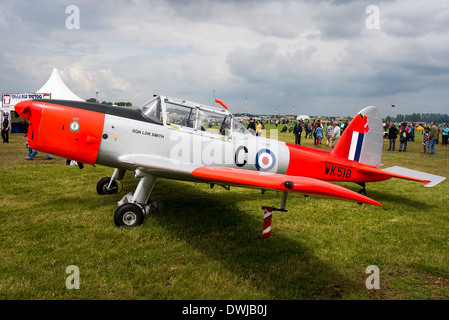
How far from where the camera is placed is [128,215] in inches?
201

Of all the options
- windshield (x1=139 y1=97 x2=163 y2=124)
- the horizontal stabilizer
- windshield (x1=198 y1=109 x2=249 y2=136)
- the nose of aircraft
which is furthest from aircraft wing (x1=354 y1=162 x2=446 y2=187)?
the nose of aircraft

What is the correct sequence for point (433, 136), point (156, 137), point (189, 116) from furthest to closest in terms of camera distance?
point (433, 136) < point (189, 116) < point (156, 137)

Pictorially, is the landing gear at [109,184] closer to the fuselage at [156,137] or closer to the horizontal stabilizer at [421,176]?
the fuselage at [156,137]

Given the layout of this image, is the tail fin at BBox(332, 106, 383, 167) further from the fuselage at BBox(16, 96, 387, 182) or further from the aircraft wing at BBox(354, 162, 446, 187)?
the fuselage at BBox(16, 96, 387, 182)

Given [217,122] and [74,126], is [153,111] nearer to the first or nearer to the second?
[217,122]

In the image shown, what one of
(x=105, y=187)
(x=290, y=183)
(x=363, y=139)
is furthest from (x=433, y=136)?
(x=105, y=187)

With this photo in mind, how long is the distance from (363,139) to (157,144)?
5109mm

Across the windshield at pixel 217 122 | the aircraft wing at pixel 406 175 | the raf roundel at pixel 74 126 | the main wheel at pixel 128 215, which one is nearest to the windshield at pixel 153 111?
the windshield at pixel 217 122

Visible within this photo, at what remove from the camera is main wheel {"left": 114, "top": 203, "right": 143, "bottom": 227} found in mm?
5000

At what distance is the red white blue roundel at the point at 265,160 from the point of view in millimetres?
6141

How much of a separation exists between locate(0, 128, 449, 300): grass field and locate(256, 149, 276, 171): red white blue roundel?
1.01m

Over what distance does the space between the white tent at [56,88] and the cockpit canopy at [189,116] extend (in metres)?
20.7

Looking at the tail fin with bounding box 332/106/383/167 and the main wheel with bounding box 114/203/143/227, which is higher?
the tail fin with bounding box 332/106/383/167
